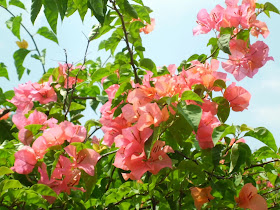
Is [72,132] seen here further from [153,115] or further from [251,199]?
[251,199]

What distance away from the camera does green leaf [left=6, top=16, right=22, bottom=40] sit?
1.98 m

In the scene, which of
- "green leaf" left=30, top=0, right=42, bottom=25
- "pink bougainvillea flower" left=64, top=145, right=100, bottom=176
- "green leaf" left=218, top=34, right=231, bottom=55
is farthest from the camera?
"green leaf" left=218, top=34, right=231, bottom=55

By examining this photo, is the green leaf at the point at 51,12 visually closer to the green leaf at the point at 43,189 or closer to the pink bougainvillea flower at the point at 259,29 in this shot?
the green leaf at the point at 43,189

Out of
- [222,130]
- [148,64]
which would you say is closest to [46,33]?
[148,64]

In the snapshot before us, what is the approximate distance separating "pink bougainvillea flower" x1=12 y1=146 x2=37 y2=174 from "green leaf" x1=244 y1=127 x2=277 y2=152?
2.25 feet

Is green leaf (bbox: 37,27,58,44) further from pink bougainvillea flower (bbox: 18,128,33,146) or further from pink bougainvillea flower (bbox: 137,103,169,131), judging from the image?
pink bougainvillea flower (bbox: 137,103,169,131)

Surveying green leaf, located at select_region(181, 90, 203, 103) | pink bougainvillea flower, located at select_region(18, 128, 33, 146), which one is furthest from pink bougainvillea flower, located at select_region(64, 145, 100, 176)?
green leaf, located at select_region(181, 90, 203, 103)

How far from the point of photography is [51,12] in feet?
2.65

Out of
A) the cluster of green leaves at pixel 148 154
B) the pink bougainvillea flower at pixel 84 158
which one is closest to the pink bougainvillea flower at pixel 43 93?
the cluster of green leaves at pixel 148 154

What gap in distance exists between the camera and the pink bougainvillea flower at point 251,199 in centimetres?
124

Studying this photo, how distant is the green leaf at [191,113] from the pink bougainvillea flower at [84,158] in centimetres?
31

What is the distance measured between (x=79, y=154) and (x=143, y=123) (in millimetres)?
245

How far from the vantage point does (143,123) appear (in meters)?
0.93

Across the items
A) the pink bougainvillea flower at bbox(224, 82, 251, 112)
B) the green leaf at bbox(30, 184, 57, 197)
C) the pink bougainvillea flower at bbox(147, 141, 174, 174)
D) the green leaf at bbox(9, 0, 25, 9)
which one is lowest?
the green leaf at bbox(30, 184, 57, 197)
